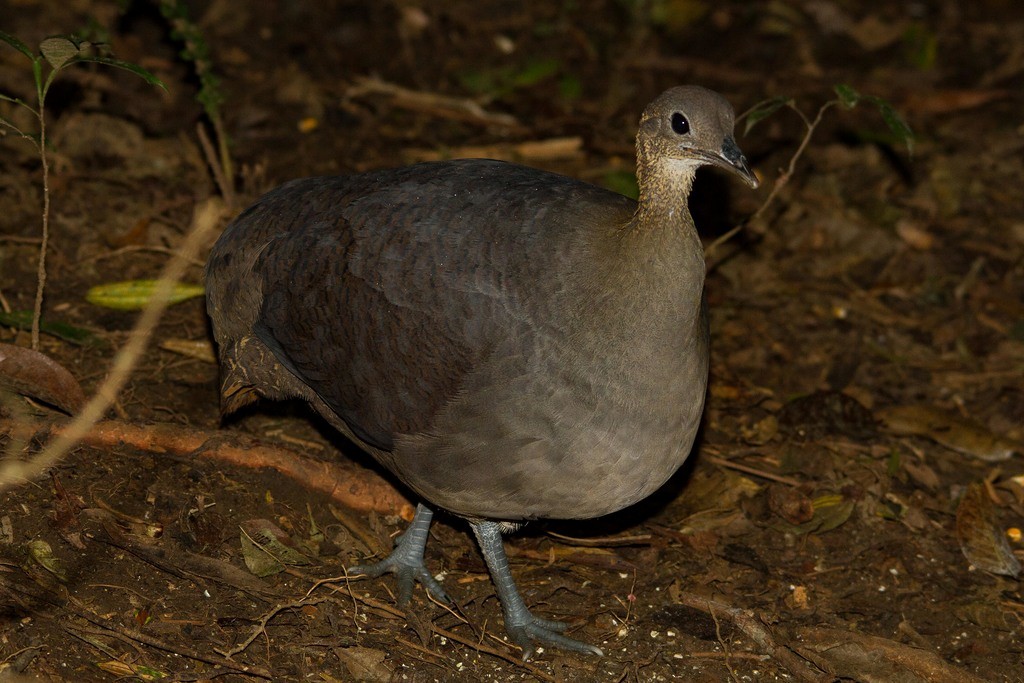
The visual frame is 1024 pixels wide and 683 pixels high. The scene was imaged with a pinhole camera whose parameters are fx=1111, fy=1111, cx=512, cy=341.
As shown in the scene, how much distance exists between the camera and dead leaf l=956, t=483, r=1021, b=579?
5074mm

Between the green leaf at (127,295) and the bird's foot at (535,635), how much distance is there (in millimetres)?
2568

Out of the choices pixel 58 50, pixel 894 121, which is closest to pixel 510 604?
pixel 58 50

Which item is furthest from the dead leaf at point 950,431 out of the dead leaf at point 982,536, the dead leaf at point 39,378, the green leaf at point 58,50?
the green leaf at point 58,50

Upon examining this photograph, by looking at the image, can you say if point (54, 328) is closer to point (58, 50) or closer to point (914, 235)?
point (58, 50)

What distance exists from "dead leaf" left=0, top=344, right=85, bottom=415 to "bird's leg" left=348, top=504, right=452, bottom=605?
1471 millimetres

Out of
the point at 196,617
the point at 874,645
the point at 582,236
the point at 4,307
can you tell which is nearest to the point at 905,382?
the point at 874,645

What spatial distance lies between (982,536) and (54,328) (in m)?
4.53

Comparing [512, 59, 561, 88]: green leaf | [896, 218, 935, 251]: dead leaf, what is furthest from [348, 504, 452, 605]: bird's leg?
[512, 59, 561, 88]: green leaf

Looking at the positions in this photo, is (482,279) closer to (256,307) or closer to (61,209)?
(256,307)

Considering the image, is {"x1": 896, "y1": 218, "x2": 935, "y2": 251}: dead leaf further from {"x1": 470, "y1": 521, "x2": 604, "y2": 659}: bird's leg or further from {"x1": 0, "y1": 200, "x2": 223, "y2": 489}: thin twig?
{"x1": 0, "y1": 200, "x2": 223, "y2": 489}: thin twig

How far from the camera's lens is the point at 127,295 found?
5.83 meters

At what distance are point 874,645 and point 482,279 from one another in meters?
2.26

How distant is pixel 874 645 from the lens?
15.1 feet

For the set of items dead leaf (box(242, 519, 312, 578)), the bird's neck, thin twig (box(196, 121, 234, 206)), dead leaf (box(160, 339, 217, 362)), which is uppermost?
the bird's neck
